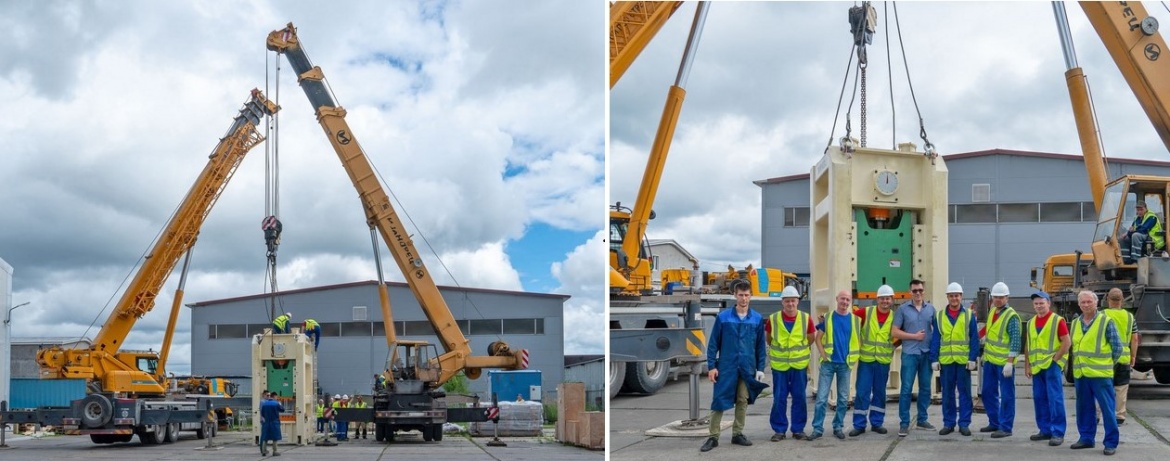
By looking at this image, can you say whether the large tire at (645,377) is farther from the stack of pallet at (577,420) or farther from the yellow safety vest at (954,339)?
the yellow safety vest at (954,339)

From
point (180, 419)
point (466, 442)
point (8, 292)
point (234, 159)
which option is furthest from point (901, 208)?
point (8, 292)

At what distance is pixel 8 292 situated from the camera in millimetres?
25609

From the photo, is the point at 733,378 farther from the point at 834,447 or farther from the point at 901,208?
the point at 901,208

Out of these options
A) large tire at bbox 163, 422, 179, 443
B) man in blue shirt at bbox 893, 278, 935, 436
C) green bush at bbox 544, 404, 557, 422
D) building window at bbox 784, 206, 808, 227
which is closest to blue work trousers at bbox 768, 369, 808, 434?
man in blue shirt at bbox 893, 278, 935, 436

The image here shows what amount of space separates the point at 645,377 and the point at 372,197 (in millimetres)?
10109

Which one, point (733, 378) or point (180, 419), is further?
point (180, 419)

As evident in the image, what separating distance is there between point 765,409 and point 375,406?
9812 mm

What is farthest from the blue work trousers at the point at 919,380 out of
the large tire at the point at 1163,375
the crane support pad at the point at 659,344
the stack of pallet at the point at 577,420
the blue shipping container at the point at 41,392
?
the blue shipping container at the point at 41,392

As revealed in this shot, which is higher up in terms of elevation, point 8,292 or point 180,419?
point 8,292

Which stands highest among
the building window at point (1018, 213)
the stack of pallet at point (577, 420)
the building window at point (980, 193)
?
the building window at point (980, 193)

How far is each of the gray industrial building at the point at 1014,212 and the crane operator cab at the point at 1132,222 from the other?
694 inches

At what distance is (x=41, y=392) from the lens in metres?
29.3

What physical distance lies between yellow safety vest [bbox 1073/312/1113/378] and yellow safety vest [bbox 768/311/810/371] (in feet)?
7.41

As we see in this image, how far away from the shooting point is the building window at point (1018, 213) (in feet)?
106
